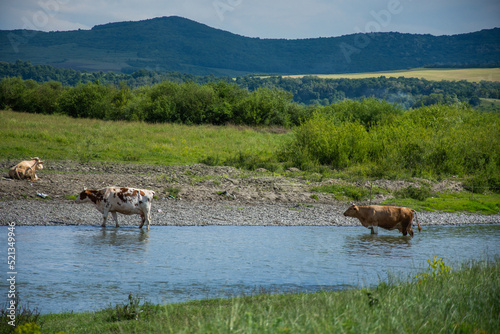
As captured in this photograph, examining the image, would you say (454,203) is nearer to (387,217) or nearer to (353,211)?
(387,217)

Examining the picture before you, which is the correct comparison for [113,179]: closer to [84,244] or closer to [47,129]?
[84,244]

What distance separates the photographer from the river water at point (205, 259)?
1117 cm

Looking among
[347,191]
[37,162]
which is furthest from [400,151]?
[37,162]

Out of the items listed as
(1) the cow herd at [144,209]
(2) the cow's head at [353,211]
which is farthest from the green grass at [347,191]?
(1) the cow herd at [144,209]

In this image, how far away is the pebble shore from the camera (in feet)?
66.1

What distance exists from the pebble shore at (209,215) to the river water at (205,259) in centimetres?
93

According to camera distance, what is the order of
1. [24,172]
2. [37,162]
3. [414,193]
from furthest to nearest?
[414,193] < [37,162] < [24,172]

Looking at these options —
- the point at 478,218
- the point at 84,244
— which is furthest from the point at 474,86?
the point at 84,244

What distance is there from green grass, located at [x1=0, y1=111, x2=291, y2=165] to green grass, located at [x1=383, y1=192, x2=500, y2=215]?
47.7 ft

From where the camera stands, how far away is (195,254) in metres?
15.2

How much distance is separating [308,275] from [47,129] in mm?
35088

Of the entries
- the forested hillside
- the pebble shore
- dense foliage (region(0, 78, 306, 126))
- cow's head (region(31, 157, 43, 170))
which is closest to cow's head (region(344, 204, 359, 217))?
the pebble shore

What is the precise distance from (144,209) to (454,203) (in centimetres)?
1848

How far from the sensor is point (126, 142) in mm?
40656
